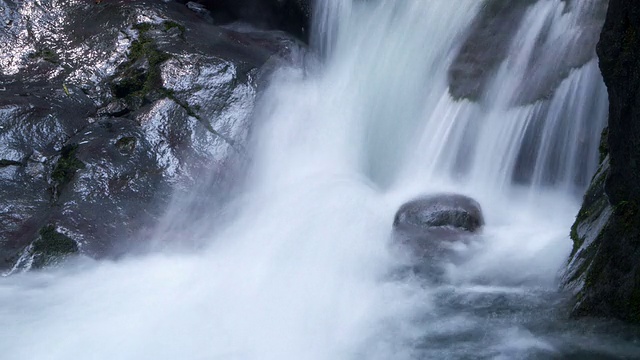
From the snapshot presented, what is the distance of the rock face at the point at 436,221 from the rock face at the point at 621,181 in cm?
194

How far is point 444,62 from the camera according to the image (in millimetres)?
8055

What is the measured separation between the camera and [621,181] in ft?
12.5

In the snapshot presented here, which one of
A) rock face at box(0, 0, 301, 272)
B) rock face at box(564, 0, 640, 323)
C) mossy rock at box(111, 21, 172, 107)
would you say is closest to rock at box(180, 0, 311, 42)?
rock face at box(0, 0, 301, 272)

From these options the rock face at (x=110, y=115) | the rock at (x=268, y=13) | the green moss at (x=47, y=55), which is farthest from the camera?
the rock at (x=268, y=13)

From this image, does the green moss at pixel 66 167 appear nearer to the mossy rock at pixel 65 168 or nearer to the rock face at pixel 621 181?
the mossy rock at pixel 65 168

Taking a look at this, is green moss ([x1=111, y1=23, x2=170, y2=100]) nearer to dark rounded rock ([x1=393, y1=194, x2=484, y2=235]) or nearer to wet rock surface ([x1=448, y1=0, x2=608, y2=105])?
dark rounded rock ([x1=393, y1=194, x2=484, y2=235])

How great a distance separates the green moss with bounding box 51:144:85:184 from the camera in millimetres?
6656

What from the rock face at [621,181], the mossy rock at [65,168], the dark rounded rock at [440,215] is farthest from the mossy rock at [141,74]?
the rock face at [621,181]

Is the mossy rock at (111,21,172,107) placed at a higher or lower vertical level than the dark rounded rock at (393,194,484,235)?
higher

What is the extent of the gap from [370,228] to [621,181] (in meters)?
3.02

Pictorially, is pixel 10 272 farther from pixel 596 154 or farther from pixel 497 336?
pixel 596 154

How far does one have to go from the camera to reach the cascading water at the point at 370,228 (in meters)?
4.61

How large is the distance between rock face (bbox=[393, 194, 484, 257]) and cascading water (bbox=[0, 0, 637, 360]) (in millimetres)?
181

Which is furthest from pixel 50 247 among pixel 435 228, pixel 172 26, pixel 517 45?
pixel 517 45
